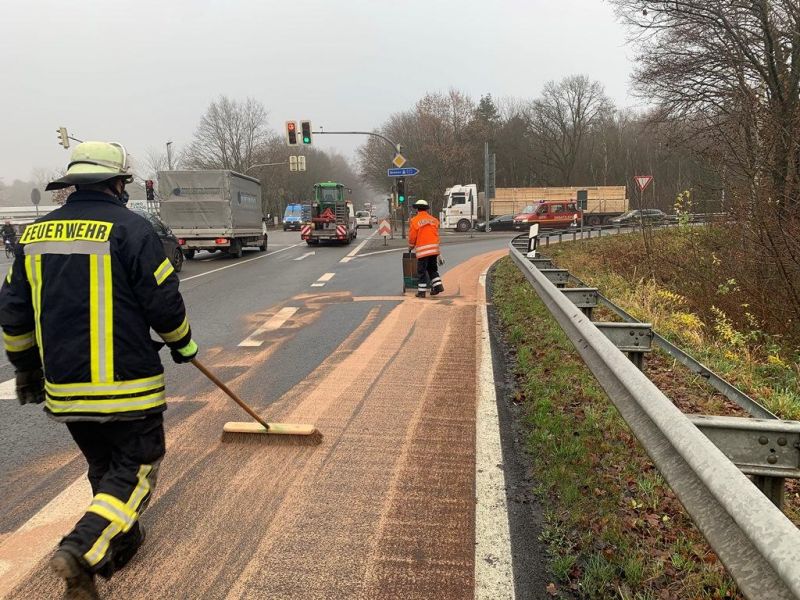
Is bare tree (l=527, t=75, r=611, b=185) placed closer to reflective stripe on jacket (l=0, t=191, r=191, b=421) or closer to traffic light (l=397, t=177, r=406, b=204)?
traffic light (l=397, t=177, r=406, b=204)

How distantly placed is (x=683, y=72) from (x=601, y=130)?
162 feet

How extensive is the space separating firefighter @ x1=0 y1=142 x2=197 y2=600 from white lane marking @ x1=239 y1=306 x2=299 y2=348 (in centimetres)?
426

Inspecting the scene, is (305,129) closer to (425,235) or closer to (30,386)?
(425,235)

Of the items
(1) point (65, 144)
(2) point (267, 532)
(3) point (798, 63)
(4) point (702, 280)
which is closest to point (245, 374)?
(2) point (267, 532)

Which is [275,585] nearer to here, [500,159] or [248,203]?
[248,203]

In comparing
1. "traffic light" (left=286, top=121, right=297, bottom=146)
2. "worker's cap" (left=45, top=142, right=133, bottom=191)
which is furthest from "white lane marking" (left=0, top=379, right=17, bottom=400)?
"traffic light" (left=286, top=121, right=297, bottom=146)

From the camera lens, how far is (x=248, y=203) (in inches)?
803

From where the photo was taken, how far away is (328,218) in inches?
969

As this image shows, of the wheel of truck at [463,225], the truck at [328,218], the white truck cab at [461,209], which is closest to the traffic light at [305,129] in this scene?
the truck at [328,218]

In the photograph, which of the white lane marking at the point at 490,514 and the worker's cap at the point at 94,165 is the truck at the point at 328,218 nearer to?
the white lane marking at the point at 490,514

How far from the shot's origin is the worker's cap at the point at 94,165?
2.43m

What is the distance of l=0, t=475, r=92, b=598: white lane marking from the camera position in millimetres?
2510

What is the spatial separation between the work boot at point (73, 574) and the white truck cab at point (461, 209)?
121 feet

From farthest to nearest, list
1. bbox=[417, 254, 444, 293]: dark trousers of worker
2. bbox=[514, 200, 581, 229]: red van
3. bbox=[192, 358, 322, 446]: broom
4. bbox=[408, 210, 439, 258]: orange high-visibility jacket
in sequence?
bbox=[514, 200, 581, 229]: red van
bbox=[417, 254, 444, 293]: dark trousers of worker
bbox=[408, 210, 439, 258]: orange high-visibility jacket
bbox=[192, 358, 322, 446]: broom
